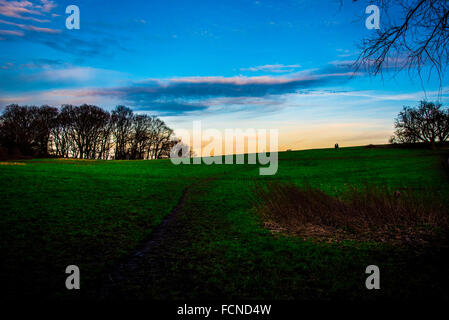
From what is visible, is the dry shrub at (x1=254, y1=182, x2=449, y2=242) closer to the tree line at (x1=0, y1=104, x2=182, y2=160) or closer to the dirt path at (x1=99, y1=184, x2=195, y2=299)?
the dirt path at (x1=99, y1=184, x2=195, y2=299)

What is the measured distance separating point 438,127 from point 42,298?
63.2m

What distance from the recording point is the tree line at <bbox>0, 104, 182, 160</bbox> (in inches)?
2056

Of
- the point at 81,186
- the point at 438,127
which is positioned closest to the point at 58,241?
the point at 81,186

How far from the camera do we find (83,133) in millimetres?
60344

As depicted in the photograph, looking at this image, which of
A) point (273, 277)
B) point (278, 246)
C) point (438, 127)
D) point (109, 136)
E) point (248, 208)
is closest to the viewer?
point (273, 277)

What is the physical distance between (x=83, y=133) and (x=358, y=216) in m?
63.9

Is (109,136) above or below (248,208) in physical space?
above

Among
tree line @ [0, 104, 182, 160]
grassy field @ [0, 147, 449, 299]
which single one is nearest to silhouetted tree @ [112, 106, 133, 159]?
tree line @ [0, 104, 182, 160]

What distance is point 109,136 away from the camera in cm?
6512

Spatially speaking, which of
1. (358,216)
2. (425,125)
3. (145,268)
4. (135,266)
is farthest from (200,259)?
(425,125)

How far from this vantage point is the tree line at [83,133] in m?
52.2

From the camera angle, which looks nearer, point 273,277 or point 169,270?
point 273,277
